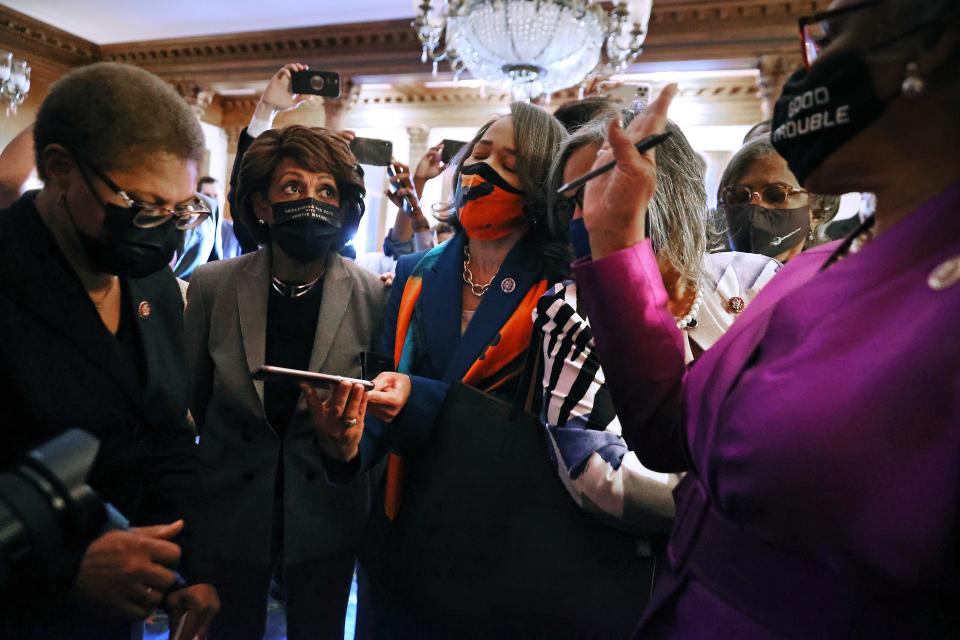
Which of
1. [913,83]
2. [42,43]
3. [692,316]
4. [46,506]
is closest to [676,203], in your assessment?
[692,316]

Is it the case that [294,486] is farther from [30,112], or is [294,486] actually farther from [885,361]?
[30,112]

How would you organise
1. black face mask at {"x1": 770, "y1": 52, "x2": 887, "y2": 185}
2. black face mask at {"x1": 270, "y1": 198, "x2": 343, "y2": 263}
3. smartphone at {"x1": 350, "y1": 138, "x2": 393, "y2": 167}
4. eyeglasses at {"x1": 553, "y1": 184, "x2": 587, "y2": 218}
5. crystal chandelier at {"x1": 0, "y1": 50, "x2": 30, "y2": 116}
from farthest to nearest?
crystal chandelier at {"x1": 0, "y1": 50, "x2": 30, "y2": 116}, smartphone at {"x1": 350, "y1": 138, "x2": 393, "y2": 167}, black face mask at {"x1": 270, "y1": 198, "x2": 343, "y2": 263}, eyeglasses at {"x1": 553, "y1": 184, "x2": 587, "y2": 218}, black face mask at {"x1": 770, "y1": 52, "x2": 887, "y2": 185}

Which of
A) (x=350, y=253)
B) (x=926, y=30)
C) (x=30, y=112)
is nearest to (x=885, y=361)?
(x=926, y=30)

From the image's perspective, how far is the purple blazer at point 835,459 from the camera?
529 millimetres

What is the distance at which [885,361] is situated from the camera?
0.56 m

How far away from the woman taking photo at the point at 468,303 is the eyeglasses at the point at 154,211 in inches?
20.7

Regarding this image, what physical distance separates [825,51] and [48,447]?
104 cm

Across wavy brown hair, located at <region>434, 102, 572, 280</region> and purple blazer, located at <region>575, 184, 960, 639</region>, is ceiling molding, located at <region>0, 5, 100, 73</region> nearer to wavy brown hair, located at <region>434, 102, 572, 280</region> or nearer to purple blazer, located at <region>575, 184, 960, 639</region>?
wavy brown hair, located at <region>434, 102, 572, 280</region>

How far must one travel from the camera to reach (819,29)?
714 mm

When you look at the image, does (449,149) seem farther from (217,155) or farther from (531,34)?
(217,155)

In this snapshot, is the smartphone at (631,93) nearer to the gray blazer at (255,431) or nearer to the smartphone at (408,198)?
the gray blazer at (255,431)

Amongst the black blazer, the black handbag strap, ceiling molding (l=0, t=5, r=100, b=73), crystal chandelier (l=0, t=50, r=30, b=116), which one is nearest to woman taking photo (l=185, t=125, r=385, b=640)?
the black blazer

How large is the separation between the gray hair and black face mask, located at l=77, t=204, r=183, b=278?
0.83 meters

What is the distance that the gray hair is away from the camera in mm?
1265
